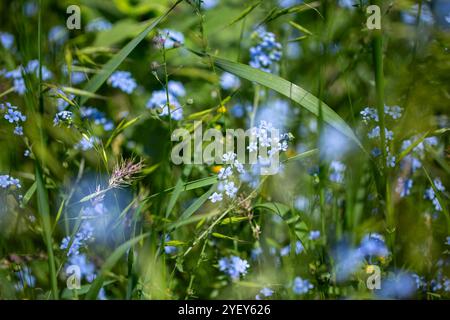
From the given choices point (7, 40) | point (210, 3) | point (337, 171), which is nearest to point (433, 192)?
point (337, 171)

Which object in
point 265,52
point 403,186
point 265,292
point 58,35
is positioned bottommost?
point 265,292

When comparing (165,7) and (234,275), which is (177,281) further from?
(165,7)

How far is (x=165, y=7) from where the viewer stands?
2668mm

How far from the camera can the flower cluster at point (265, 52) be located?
2.14 metres

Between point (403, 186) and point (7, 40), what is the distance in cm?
177

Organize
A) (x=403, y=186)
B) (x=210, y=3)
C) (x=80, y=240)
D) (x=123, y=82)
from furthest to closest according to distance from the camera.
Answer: (x=210, y=3), (x=123, y=82), (x=403, y=186), (x=80, y=240)

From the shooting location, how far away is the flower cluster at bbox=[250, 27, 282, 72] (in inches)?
84.4

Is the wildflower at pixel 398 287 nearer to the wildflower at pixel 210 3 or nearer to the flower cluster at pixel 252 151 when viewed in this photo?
the flower cluster at pixel 252 151

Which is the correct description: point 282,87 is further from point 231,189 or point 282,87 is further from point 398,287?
point 398,287

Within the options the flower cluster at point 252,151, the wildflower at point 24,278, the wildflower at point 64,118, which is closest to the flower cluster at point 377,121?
the flower cluster at point 252,151

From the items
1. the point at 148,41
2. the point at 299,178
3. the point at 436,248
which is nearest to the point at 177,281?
the point at 299,178

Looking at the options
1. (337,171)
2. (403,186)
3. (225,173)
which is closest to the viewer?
(225,173)

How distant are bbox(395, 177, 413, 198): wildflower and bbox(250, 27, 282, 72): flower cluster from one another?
0.64m

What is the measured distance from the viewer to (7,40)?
2.51 meters
